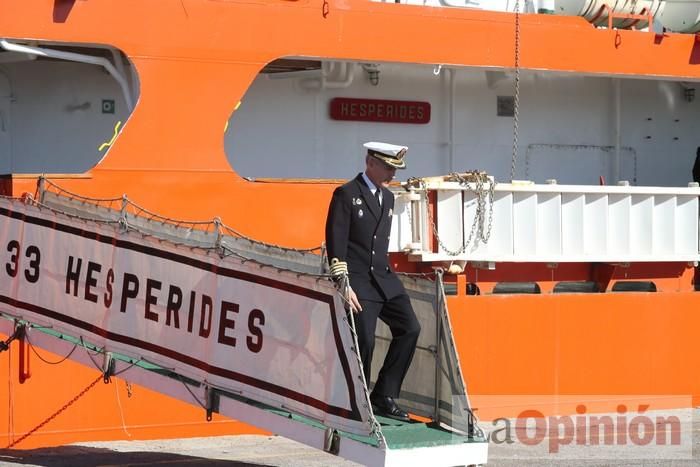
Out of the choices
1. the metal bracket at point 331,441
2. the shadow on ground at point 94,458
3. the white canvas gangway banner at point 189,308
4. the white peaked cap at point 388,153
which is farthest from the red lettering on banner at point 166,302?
the shadow on ground at point 94,458

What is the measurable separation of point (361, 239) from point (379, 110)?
4324 mm

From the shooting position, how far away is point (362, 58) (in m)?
9.15

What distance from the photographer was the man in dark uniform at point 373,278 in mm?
6223

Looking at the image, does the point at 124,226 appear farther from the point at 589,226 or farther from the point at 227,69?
the point at 589,226

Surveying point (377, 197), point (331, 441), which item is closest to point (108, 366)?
point (331, 441)

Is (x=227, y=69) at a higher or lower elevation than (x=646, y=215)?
higher

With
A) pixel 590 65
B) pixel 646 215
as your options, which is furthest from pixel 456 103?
pixel 646 215

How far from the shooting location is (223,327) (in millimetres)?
6180

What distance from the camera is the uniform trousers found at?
20.6 ft

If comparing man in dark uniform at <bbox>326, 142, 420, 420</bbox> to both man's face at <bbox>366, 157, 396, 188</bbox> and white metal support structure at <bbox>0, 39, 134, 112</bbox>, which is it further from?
white metal support structure at <bbox>0, 39, 134, 112</bbox>

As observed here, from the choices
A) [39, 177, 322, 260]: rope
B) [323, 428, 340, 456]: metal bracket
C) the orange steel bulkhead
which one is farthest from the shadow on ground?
[323, 428, 340, 456]: metal bracket

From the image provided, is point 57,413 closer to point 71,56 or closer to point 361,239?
point 71,56

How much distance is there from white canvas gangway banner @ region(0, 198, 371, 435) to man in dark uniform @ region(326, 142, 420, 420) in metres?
0.49

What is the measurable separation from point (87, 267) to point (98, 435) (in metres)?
1.80
